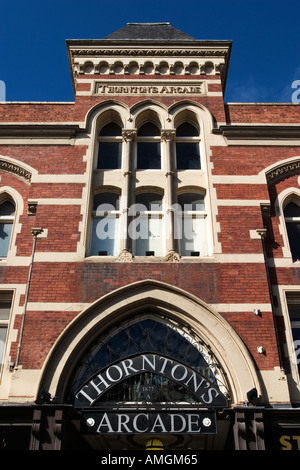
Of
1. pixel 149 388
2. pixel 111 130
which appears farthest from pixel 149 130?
pixel 149 388

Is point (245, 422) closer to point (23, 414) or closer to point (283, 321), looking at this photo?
point (283, 321)

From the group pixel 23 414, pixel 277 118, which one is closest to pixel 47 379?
pixel 23 414

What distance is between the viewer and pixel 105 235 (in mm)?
12734

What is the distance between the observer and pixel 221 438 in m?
10.9

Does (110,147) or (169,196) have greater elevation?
(110,147)

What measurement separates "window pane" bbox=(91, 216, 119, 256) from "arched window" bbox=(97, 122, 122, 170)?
186 cm

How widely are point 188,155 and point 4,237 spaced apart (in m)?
5.77

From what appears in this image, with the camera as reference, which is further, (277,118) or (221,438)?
(277,118)

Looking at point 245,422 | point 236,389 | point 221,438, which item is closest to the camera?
point 245,422

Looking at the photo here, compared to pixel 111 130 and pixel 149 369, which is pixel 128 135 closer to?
pixel 111 130

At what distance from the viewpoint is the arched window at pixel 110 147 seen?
46.2 ft

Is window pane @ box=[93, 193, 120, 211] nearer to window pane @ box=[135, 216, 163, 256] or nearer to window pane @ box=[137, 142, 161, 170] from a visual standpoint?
window pane @ box=[135, 216, 163, 256]

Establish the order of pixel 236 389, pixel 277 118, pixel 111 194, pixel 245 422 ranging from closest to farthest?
1. pixel 245 422
2. pixel 236 389
3. pixel 111 194
4. pixel 277 118

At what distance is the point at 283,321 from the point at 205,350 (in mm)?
2027
